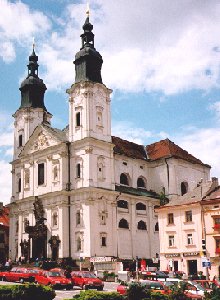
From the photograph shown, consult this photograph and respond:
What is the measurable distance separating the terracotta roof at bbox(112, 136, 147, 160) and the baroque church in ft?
0.66

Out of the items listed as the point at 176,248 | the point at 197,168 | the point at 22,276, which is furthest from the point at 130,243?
the point at 22,276

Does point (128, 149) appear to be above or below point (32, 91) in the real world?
below

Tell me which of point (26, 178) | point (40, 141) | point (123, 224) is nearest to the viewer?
point (123, 224)

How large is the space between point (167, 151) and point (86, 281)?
36.7 meters

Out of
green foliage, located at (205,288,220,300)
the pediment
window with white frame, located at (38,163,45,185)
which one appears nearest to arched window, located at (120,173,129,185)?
the pediment

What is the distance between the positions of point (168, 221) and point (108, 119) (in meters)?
17.7

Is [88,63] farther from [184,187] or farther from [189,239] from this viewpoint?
[189,239]

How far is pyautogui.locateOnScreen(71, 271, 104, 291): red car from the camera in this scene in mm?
32156

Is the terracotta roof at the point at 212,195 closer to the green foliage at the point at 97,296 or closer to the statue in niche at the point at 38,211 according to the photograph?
the statue in niche at the point at 38,211

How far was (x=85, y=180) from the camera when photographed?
2242 inches

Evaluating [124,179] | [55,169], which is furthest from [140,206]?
[55,169]

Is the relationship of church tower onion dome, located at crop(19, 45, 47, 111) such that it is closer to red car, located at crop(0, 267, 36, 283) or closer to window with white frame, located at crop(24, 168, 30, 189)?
window with white frame, located at crop(24, 168, 30, 189)

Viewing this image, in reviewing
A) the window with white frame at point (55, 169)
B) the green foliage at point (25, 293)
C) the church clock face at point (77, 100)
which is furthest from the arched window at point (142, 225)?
the green foliage at point (25, 293)

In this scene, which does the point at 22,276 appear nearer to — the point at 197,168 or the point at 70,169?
the point at 70,169
